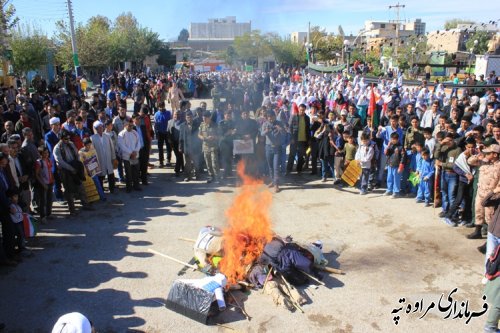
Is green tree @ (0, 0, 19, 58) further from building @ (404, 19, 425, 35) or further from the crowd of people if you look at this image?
building @ (404, 19, 425, 35)

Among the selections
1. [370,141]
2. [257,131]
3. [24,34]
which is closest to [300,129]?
[257,131]

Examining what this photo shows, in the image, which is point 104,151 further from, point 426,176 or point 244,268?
point 426,176

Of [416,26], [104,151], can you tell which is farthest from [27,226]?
[416,26]

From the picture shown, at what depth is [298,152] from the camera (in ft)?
36.7

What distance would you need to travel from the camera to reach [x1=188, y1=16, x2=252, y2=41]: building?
6565mm

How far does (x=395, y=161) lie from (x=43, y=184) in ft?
24.4

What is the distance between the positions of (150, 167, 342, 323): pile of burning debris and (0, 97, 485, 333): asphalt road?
0.16 metres

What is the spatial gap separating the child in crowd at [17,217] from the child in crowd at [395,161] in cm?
753

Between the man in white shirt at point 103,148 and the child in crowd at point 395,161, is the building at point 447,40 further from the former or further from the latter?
the man in white shirt at point 103,148

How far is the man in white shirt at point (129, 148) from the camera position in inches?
377

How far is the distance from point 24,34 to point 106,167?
89.4 feet

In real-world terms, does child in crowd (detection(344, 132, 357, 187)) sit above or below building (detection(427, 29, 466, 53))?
below

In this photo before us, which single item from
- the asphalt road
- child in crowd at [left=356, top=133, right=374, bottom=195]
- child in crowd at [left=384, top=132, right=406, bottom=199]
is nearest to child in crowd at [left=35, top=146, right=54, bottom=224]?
the asphalt road

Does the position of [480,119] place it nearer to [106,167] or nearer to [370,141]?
[370,141]
